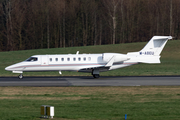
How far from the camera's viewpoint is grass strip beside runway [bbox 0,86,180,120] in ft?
44.3

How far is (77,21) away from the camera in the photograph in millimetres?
91125

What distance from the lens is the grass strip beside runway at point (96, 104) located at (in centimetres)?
1349

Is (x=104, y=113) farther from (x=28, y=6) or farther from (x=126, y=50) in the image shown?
(x=28, y=6)

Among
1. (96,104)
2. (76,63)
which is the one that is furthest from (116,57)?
(96,104)

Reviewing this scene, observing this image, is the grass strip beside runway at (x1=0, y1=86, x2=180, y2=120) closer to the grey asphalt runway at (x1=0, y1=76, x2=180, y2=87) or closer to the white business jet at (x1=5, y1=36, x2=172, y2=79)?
the grey asphalt runway at (x1=0, y1=76, x2=180, y2=87)

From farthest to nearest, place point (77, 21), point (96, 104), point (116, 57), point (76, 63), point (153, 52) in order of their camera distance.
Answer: point (77, 21) → point (153, 52) → point (76, 63) → point (116, 57) → point (96, 104)

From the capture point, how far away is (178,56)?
214ft

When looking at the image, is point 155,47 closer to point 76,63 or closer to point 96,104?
point 76,63

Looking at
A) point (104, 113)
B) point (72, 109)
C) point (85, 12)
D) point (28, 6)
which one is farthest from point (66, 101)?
point (28, 6)

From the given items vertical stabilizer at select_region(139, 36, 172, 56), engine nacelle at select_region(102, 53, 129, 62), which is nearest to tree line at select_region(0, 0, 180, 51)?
vertical stabilizer at select_region(139, 36, 172, 56)

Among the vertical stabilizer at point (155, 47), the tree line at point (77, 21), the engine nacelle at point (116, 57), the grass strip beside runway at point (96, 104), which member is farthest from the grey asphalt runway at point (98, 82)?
the tree line at point (77, 21)

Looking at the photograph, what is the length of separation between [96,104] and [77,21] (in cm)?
7609

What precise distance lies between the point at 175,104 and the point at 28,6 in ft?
268

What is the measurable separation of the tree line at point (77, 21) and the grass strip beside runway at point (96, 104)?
216ft
